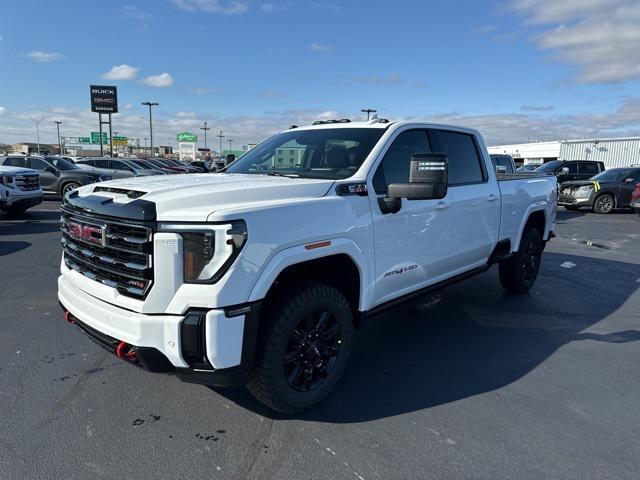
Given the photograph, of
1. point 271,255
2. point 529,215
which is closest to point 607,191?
point 529,215

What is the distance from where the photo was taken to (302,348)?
9.62ft

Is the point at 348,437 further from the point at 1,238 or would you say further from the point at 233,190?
the point at 1,238

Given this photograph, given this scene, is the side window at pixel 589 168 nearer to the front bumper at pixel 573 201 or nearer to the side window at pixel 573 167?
the side window at pixel 573 167

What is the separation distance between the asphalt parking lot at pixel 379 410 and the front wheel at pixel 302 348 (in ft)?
0.62

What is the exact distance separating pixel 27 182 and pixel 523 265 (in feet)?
38.8


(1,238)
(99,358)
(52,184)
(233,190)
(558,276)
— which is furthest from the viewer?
(52,184)

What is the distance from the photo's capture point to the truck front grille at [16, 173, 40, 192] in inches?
451

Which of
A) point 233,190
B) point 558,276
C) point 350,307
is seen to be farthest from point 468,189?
point 558,276

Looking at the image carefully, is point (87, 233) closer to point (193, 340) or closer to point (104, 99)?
point (193, 340)

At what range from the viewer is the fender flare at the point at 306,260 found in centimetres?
250

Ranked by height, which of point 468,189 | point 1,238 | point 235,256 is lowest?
point 1,238

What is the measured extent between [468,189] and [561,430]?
2.28 metres

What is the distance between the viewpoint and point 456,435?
283 centimetres

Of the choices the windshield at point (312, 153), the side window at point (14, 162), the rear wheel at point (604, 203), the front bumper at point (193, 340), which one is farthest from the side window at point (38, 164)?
the rear wheel at point (604, 203)
